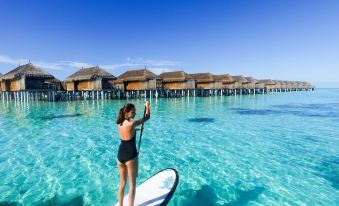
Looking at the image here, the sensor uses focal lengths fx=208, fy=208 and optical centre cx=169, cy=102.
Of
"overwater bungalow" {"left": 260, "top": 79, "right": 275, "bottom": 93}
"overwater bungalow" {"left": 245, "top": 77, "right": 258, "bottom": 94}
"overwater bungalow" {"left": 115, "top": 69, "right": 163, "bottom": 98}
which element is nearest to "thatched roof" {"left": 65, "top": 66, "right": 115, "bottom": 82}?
"overwater bungalow" {"left": 115, "top": 69, "right": 163, "bottom": 98}

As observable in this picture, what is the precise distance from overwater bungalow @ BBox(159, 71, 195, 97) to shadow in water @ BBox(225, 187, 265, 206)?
39465 mm

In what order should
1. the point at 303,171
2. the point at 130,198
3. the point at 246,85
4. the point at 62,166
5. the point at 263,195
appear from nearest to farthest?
the point at 130,198, the point at 263,195, the point at 303,171, the point at 62,166, the point at 246,85

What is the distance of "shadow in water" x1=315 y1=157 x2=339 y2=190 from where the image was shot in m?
5.49

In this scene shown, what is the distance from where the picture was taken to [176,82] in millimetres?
45000

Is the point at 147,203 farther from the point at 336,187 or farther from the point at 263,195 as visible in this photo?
the point at 336,187

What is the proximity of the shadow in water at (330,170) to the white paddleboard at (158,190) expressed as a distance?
4178 mm

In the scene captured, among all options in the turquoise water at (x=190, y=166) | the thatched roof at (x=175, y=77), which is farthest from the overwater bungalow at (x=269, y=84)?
the turquoise water at (x=190, y=166)

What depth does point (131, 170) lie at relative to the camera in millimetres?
3080

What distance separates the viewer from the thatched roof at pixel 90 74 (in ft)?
111

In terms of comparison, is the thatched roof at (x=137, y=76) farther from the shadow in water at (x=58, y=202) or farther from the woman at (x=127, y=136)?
the woman at (x=127, y=136)

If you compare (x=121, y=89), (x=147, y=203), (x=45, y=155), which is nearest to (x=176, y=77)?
(x=121, y=89)

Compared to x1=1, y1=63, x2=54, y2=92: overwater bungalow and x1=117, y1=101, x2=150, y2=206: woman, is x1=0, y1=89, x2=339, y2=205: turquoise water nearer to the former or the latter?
x1=117, y1=101, x2=150, y2=206: woman

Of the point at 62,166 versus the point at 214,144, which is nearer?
the point at 62,166

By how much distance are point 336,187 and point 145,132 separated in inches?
328
